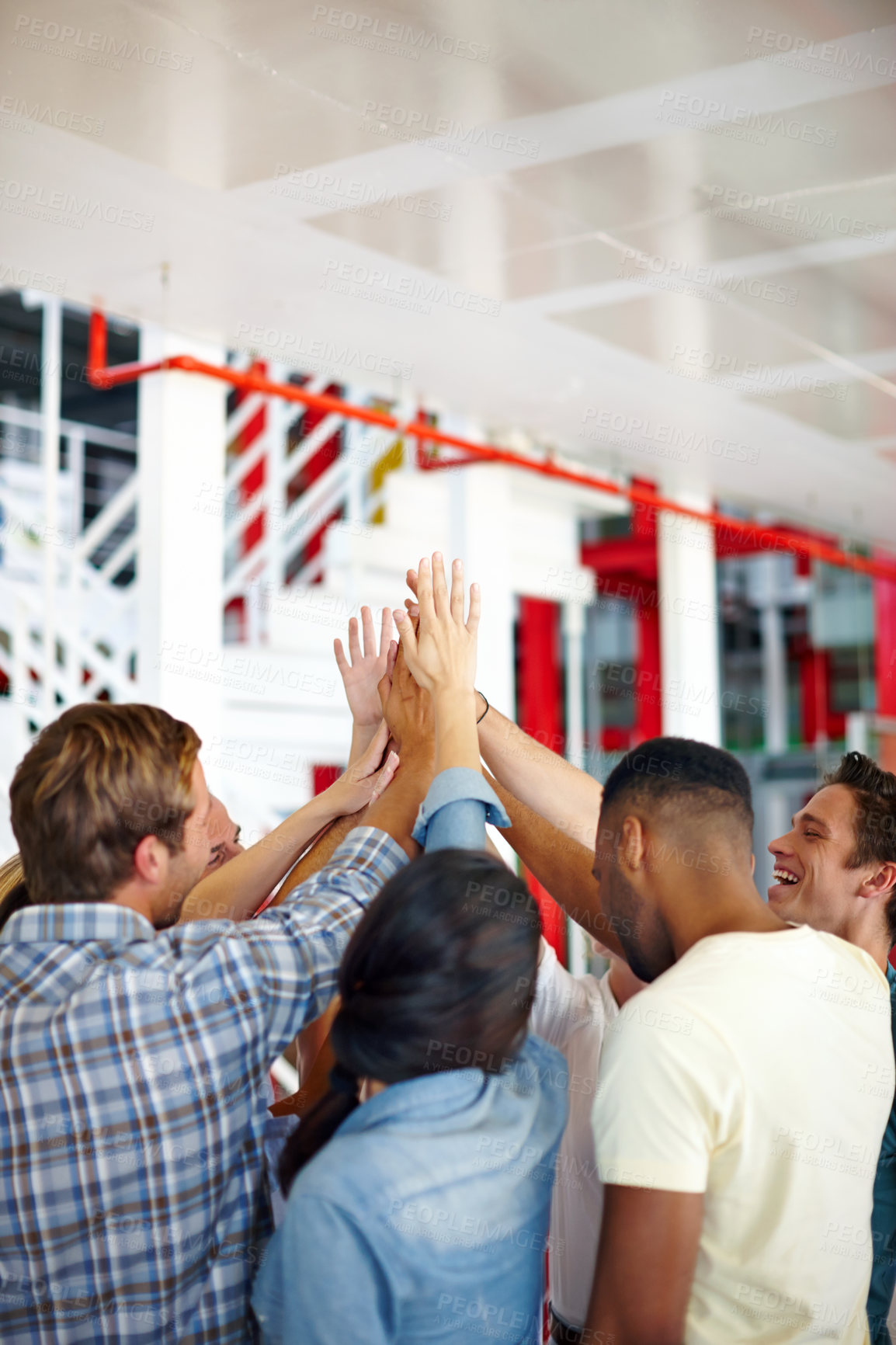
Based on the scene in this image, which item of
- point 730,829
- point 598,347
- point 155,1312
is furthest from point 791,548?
point 155,1312

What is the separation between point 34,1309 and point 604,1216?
652 mm

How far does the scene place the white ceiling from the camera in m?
2.65

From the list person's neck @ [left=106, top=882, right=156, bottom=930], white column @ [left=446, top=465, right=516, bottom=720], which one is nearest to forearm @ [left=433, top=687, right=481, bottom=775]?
person's neck @ [left=106, top=882, right=156, bottom=930]

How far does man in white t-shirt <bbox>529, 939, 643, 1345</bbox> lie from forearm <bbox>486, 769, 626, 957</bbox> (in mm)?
82

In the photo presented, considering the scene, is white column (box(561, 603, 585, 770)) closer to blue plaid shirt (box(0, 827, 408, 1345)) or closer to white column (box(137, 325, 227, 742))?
white column (box(137, 325, 227, 742))

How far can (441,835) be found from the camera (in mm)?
1585

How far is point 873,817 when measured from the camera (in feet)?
7.27

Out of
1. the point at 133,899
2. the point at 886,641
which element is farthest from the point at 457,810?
the point at 886,641

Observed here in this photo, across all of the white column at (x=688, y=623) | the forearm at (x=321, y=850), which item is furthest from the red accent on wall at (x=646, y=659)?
the forearm at (x=321, y=850)

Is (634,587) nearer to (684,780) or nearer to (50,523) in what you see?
(50,523)

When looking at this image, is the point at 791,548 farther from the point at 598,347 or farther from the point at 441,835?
the point at 441,835

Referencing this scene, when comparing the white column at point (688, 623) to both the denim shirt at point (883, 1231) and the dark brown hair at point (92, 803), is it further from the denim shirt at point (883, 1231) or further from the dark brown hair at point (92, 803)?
the dark brown hair at point (92, 803)

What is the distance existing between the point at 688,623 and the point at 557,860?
5120mm

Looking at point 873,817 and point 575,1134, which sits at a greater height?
point 873,817
